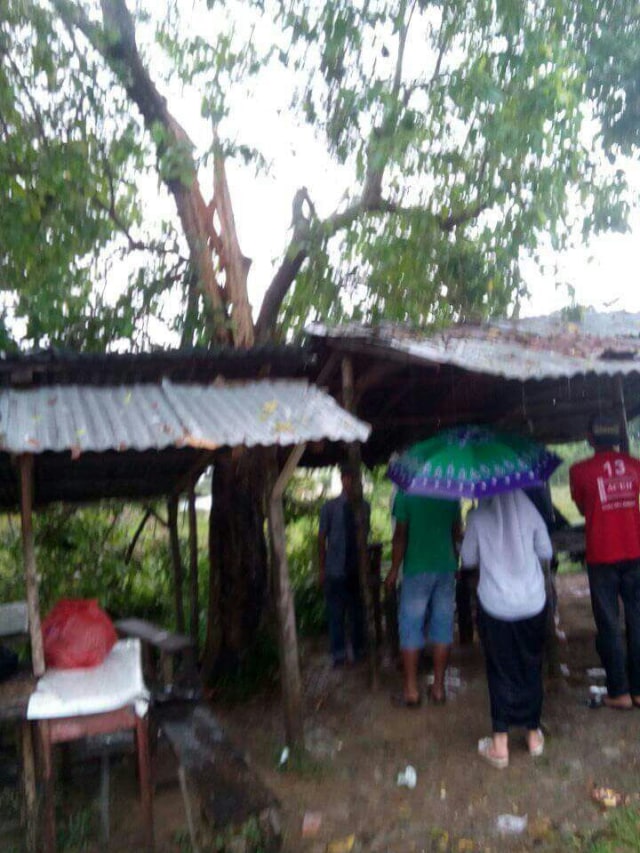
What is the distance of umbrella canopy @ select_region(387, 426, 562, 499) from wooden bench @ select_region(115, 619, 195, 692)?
6.54 feet

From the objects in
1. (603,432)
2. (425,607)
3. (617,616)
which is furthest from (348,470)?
(617,616)

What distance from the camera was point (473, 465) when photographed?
4.68m

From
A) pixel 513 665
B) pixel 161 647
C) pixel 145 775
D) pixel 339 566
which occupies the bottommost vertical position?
pixel 145 775

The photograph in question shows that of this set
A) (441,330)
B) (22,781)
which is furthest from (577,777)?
(441,330)

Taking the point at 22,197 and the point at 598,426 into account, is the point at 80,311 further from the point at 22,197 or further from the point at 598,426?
the point at 598,426

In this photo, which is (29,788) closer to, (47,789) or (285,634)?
(47,789)

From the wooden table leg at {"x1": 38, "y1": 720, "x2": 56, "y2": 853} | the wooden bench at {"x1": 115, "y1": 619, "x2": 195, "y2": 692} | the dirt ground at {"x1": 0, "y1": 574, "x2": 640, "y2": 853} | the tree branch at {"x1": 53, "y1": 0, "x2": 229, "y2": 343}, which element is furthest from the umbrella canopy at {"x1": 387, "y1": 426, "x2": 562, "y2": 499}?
the tree branch at {"x1": 53, "y1": 0, "x2": 229, "y2": 343}

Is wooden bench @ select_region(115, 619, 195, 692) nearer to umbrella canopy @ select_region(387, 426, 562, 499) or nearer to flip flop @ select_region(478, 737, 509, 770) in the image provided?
umbrella canopy @ select_region(387, 426, 562, 499)

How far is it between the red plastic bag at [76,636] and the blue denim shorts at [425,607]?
224 cm

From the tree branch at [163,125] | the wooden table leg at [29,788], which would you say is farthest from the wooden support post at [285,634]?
the tree branch at [163,125]

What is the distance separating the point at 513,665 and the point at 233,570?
3.28 m

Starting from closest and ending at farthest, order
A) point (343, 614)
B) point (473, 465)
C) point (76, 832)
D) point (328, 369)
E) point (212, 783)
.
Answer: point (212, 783), point (76, 832), point (473, 465), point (328, 369), point (343, 614)

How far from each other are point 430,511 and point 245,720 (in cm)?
237

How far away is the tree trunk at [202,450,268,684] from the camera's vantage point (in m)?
7.13
